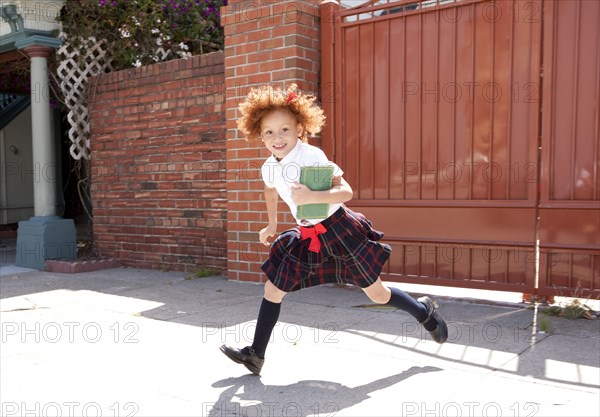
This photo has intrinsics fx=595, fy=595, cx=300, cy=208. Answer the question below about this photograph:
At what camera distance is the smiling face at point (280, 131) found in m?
2.77

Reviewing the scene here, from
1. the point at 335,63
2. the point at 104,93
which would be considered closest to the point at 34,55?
the point at 104,93

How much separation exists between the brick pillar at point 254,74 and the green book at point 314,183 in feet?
7.33

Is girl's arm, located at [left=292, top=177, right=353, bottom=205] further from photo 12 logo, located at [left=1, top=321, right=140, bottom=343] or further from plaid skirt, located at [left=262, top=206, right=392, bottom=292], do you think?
photo 12 logo, located at [left=1, top=321, right=140, bottom=343]

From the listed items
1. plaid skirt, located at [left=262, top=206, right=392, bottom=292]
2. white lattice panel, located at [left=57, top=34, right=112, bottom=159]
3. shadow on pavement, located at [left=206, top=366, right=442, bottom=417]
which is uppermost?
white lattice panel, located at [left=57, top=34, right=112, bottom=159]

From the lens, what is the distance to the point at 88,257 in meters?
6.79

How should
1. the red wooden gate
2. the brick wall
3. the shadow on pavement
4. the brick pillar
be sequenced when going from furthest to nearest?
the brick wall < the brick pillar < the red wooden gate < the shadow on pavement

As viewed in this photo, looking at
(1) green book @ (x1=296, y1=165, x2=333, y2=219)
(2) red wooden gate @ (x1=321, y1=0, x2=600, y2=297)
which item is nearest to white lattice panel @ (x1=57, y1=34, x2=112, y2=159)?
(2) red wooden gate @ (x1=321, y1=0, x2=600, y2=297)

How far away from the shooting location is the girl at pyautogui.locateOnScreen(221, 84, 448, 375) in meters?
2.79

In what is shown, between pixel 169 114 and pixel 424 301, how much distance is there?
364 cm

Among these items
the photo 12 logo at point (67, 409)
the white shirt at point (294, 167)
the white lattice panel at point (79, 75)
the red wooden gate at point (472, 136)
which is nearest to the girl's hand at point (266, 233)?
the white shirt at point (294, 167)

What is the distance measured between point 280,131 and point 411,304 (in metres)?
1.10

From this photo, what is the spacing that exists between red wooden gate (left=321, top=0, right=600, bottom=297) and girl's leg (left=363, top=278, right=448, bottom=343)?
4.10ft

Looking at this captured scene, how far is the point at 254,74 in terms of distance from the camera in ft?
16.6

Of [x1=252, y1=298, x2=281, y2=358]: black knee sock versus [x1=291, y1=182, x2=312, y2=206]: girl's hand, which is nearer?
[x1=291, y1=182, x2=312, y2=206]: girl's hand
